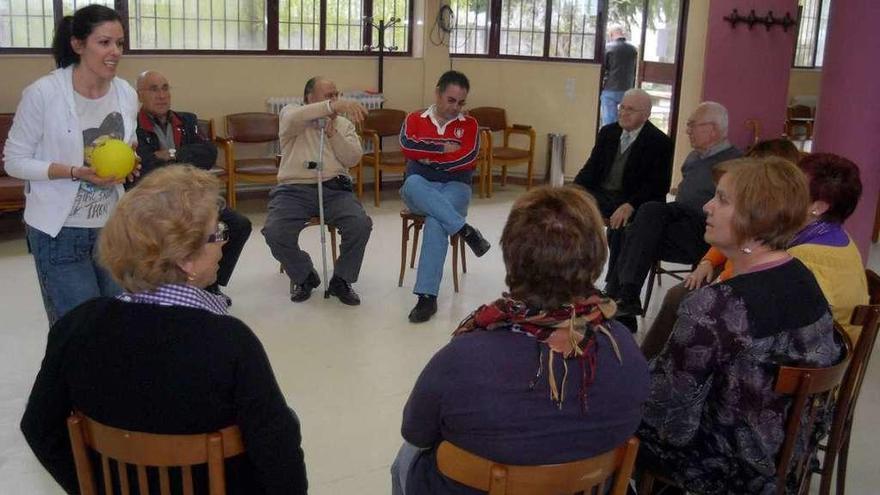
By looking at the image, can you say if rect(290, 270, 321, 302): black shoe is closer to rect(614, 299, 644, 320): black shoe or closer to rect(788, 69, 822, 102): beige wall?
rect(614, 299, 644, 320): black shoe

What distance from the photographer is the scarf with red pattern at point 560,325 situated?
1.56m

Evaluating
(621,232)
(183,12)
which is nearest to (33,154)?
(621,232)

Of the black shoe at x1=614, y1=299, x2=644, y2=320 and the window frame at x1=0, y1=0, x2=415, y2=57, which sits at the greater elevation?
the window frame at x1=0, y1=0, x2=415, y2=57

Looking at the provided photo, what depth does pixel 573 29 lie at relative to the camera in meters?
7.96

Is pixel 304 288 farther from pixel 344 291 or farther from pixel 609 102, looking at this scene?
pixel 609 102

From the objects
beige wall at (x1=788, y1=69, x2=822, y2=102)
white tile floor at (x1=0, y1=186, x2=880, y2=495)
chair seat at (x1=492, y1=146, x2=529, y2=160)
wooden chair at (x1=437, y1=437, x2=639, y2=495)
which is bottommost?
white tile floor at (x1=0, y1=186, x2=880, y2=495)

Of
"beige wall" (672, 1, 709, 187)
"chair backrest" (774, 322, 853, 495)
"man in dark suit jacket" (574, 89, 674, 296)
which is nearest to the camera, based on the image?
"chair backrest" (774, 322, 853, 495)

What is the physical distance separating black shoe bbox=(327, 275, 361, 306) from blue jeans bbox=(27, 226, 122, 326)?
1.84 m

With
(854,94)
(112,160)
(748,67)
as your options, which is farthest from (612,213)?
(112,160)

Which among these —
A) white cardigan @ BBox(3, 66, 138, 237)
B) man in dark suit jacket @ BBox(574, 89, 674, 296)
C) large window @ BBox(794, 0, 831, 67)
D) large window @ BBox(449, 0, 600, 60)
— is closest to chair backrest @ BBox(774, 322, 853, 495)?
white cardigan @ BBox(3, 66, 138, 237)

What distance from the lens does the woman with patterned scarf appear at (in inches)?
60.8

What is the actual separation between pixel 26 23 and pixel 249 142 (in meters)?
1.74

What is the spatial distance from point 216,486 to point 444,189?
3.14 metres

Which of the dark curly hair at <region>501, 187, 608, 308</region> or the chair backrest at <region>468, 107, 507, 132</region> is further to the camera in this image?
the chair backrest at <region>468, 107, 507, 132</region>
